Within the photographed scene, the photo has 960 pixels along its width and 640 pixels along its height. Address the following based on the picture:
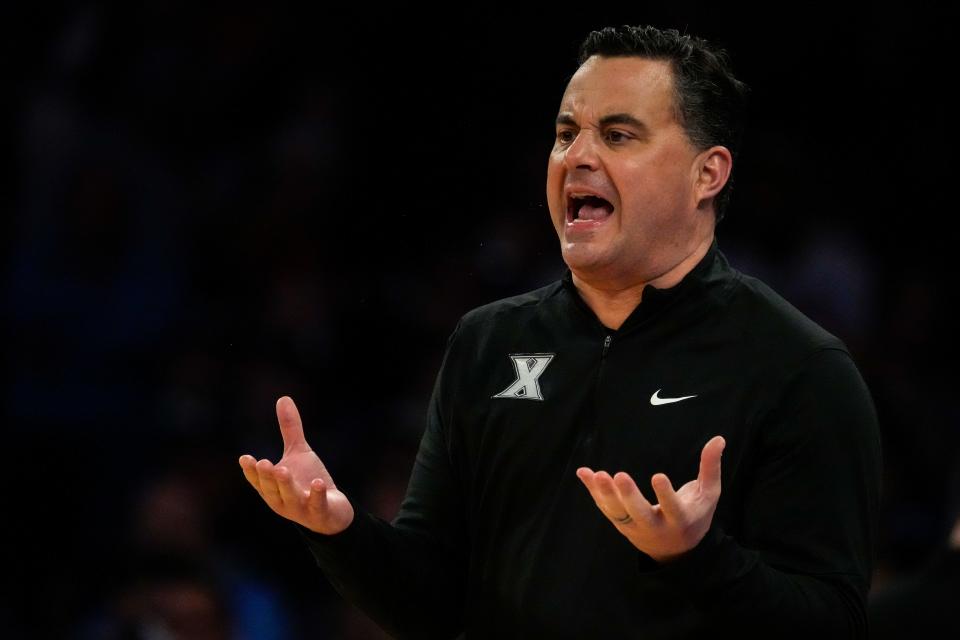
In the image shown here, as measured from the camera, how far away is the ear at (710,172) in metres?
2.70

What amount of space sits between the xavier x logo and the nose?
0.34m

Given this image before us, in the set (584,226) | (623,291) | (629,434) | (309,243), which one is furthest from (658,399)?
(309,243)

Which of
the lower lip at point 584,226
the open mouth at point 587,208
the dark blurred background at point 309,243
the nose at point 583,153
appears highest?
the nose at point 583,153

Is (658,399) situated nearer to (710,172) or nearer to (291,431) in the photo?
(710,172)

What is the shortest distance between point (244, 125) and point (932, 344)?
270 cm

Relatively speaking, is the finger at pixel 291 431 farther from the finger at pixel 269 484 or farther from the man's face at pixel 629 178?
the man's face at pixel 629 178

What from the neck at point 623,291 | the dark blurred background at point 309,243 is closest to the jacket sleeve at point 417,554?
the neck at point 623,291

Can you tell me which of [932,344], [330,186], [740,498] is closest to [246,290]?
[330,186]

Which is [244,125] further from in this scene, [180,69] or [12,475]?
[12,475]

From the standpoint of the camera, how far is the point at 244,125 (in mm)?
5770

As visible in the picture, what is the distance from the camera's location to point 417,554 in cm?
268

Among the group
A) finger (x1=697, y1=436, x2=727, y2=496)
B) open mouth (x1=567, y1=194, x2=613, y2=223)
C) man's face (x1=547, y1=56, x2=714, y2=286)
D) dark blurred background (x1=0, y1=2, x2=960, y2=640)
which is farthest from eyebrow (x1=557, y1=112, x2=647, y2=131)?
dark blurred background (x1=0, y1=2, x2=960, y2=640)

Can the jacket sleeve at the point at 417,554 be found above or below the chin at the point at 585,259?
below

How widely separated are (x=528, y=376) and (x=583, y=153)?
1.35 feet
